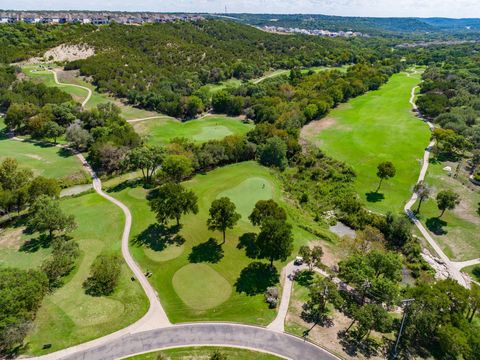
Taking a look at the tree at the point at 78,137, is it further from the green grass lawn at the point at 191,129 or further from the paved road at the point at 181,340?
the paved road at the point at 181,340

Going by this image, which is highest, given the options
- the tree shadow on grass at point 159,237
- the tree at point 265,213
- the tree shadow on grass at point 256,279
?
the tree at point 265,213

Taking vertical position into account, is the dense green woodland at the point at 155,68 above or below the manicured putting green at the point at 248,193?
above

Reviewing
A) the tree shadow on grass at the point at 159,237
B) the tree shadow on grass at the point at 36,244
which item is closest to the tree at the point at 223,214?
the tree shadow on grass at the point at 159,237

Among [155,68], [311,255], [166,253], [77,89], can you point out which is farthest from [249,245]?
[155,68]

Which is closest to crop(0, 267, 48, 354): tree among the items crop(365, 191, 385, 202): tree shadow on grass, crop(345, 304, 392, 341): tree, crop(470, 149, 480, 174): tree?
crop(345, 304, 392, 341): tree

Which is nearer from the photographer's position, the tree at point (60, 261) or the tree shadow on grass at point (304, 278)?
the tree at point (60, 261)

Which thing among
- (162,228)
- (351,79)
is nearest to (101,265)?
(162,228)

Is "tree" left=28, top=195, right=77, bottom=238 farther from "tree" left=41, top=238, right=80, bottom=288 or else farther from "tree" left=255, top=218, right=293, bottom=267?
"tree" left=255, top=218, right=293, bottom=267
